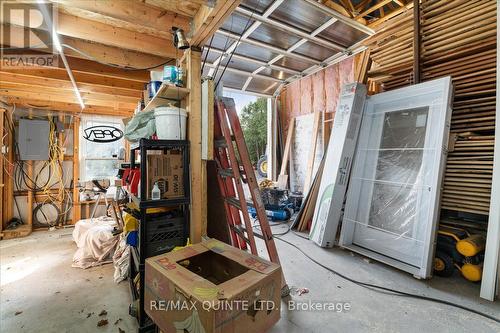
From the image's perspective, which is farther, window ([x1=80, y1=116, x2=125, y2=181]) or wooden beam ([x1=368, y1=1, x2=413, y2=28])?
window ([x1=80, y1=116, x2=125, y2=181])

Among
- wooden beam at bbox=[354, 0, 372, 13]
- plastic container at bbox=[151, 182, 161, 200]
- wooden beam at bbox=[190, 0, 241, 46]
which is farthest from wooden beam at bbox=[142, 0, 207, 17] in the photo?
wooden beam at bbox=[354, 0, 372, 13]

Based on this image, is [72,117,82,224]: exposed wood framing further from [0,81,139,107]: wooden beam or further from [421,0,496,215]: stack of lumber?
[421,0,496,215]: stack of lumber

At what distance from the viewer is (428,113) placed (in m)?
2.53

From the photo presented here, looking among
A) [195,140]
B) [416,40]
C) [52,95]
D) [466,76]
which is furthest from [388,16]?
[52,95]

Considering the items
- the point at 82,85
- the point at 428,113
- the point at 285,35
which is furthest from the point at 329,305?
the point at 82,85

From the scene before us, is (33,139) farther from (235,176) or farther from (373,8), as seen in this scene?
(373,8)

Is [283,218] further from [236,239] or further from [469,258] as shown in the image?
[469,258]

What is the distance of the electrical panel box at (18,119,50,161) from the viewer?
428cm

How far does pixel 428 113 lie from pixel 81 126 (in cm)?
598

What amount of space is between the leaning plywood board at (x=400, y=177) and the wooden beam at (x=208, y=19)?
2.32m

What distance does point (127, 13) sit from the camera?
169 centimetres

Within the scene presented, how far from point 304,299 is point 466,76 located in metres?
2.75

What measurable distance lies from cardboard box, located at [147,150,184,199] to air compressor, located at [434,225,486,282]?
8.55ft

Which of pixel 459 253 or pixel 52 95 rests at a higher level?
pixel 52 95
